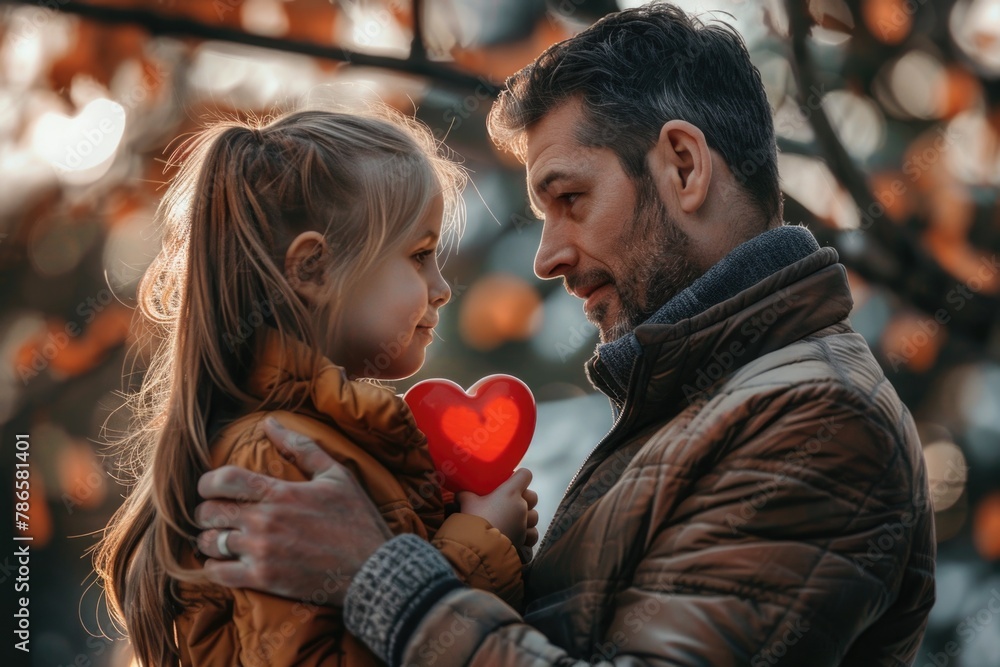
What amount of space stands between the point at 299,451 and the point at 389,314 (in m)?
0.36

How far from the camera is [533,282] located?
18.9 ft

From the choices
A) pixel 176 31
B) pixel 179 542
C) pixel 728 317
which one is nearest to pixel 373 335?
pixel 179 542

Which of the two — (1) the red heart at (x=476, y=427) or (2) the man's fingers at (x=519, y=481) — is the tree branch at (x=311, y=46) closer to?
Answer: (1) the red heart at (x=476, y=427)

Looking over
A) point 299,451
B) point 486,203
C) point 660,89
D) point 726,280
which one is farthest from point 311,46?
point 299,451

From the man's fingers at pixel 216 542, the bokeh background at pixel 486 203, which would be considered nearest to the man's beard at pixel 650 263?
the man's fingers at pixel 216 542

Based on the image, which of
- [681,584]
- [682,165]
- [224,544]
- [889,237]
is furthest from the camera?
[889,237]

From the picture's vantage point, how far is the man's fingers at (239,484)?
1.71 meters

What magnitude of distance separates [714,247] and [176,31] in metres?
3.01

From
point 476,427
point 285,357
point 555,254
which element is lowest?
point 476,427

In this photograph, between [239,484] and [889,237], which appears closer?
[239,484]

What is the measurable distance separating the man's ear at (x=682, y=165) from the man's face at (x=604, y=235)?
0.10ft

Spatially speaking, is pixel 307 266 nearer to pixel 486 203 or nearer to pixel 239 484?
pixel 239 484

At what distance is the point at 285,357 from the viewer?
186cm

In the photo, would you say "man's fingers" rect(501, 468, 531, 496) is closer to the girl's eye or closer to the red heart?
the red heart
